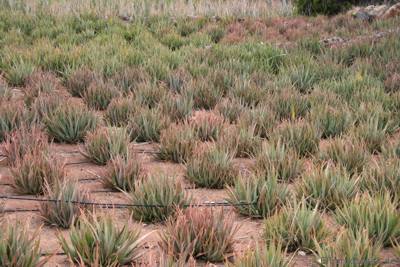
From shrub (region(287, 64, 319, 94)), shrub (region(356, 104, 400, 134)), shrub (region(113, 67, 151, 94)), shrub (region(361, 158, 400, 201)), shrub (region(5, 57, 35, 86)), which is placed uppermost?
shrub (region(361, 158, 400, 201))

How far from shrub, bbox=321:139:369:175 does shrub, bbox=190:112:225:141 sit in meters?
1.18

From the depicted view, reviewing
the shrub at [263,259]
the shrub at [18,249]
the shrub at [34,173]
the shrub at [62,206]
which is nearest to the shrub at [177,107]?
the shrub at [34,173]

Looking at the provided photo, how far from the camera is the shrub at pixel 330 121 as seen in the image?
251 inches

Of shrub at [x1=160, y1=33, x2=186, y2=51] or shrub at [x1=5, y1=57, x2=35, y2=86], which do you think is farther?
shrub at [x1=160, y1=33, x2=186, y2=51]

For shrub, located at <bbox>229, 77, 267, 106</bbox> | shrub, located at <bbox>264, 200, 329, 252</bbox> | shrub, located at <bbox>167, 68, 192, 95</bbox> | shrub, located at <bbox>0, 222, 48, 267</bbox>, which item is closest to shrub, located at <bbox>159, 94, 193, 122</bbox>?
shrub, located at <bbox>229, 77, 267, 106</bbox>

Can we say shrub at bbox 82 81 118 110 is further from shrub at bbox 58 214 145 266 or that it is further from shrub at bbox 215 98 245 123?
shrub at bbox 58 214 145 266

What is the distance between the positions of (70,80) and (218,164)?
12.5 ft

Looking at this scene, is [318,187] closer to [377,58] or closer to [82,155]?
[82,155]

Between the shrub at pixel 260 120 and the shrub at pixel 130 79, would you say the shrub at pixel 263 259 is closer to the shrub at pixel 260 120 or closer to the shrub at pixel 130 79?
the shrub at pixel 260 120

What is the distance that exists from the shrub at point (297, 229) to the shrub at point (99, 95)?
3.96 metres

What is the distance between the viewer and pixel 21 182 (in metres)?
4.75

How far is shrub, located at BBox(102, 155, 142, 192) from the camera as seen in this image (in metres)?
4.87

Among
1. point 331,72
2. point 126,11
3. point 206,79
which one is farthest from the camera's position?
point 126,11

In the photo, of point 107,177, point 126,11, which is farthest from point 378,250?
point 126,11
